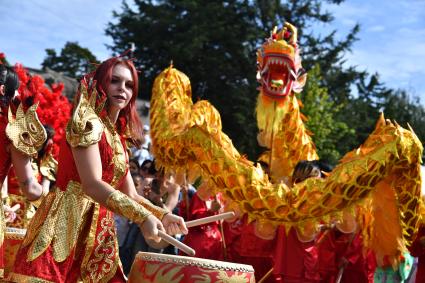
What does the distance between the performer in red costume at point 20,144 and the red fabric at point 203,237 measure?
2433mm

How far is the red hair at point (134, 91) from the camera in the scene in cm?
267

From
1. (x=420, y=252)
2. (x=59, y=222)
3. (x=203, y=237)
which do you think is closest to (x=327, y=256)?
(x=420, y=252)

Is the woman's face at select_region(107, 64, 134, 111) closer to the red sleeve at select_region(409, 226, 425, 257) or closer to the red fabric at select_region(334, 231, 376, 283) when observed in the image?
the red sleeve at select_region(409, 226, 425, 257)

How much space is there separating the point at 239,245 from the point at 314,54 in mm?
18055

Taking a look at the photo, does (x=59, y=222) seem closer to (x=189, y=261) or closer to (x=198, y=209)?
(x=189, y=261)

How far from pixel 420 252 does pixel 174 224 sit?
2723 millimetres

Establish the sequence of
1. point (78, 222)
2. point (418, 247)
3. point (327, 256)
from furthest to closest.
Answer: point (327, 256), point (418, 247), point (78, 222)

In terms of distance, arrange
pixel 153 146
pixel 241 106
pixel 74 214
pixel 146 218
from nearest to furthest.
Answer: pixel 146 218 → pixel 74 214 → pixel 153 146 → pixel 241 106

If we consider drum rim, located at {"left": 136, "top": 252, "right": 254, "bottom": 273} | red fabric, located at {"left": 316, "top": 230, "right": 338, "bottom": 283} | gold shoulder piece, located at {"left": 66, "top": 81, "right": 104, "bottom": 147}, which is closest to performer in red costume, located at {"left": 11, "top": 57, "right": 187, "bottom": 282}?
gold shoulder piece, located at {"left": 66, "top": 81, "right": 104, "bottom": 147}

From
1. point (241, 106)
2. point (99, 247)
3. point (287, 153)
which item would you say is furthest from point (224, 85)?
point (99, 247)

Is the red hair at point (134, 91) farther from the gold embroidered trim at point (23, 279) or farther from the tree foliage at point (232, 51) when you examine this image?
the tree foliage at point (232, 51)

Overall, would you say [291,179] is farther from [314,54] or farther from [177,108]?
[314,54]

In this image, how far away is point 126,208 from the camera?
7.64ft

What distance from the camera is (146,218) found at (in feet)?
7.58
